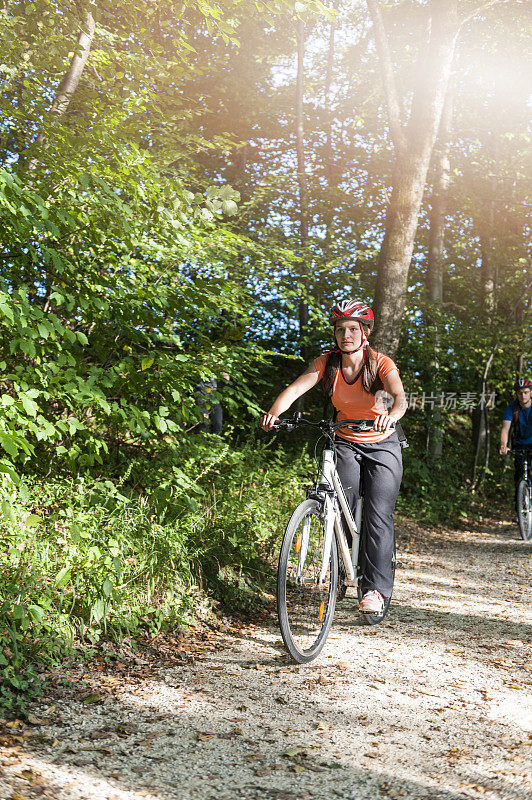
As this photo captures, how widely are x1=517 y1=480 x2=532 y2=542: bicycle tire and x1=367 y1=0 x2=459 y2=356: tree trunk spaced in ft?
9.87

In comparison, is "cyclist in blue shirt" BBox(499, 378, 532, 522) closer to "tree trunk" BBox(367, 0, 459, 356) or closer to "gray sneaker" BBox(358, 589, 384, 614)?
"tree trunk" BBox(367, 0, 459, 356)

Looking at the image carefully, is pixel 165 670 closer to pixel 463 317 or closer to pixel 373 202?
pixel 463 317

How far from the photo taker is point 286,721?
10.8 feet

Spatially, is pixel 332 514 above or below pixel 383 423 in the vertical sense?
below

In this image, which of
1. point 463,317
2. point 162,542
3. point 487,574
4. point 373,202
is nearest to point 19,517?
point 162,542

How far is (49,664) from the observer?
3615mm

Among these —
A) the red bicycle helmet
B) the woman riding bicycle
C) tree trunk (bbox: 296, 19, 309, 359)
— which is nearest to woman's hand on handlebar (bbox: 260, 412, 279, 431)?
the woman riding bicycle

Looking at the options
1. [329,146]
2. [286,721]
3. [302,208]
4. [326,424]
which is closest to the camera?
[286,721]

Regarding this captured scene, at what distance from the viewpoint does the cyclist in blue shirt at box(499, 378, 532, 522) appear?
9.75 meters

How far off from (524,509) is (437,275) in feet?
21.5

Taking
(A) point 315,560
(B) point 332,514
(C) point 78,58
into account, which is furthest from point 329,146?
(A) point 315,560

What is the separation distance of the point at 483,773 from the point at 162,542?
2584 millimetres

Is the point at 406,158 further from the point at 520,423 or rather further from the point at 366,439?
the point at 366,439

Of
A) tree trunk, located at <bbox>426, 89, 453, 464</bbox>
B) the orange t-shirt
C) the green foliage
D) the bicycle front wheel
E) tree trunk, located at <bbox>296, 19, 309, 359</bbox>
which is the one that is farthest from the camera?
tree trunk, located at <bbox>296, 19, 309, 359</bbox>
